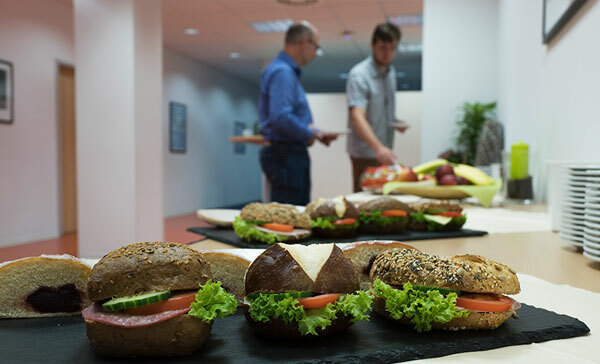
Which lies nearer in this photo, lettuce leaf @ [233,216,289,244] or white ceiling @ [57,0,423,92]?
lettuce leaf @ [233,216,289,244]

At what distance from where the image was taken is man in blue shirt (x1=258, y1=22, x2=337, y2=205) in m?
3.70

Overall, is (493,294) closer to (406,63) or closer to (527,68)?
(527,68)

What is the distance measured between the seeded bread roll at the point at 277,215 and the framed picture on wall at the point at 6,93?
6.31m

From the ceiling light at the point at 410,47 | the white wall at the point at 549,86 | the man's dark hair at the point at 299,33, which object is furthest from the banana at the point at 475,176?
the ceiling light at the point at 410,47

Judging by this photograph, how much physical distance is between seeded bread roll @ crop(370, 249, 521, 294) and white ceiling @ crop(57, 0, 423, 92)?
7.52 metres

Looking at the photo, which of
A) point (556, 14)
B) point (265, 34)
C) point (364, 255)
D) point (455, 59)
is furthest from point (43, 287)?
point (265, 34)

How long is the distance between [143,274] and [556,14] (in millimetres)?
3033

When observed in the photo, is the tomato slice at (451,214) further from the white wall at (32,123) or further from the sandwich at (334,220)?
the white wall at (32,123)

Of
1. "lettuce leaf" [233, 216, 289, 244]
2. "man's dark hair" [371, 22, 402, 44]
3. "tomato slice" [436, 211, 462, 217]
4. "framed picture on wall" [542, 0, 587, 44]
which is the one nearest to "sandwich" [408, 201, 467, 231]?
"tomato slice" [436, 211, 462, 217]

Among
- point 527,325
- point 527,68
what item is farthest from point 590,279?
point 527,68

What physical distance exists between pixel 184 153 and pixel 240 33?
3.74 meters

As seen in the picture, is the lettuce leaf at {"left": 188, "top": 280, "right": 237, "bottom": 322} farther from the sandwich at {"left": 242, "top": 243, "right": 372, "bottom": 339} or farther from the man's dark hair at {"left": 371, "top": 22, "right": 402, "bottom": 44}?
the man's dark hair at {"left": 371, "top": 22, "right": 402, "bottom": 44}

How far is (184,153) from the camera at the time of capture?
1267 centimetres

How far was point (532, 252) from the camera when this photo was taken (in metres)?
1.81
